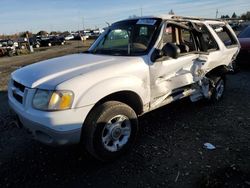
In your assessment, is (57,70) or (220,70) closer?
(57,70)

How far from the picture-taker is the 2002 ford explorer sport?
10.6 ft

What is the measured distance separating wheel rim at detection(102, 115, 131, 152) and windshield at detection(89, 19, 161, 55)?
3.70 feet

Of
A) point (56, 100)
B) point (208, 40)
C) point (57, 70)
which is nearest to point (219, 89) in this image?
point (208, 40)

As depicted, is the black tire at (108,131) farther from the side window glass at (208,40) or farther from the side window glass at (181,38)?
the side window glass at (208,40)

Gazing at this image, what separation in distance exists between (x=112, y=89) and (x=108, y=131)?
59 centimetres

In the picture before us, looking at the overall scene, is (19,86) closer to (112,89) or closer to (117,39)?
(112,89)

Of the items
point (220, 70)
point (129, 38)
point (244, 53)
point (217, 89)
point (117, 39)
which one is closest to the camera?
point (129, 38)

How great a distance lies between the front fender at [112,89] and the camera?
130 inches

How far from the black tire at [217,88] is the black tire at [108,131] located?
102 inches

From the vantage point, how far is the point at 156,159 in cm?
388

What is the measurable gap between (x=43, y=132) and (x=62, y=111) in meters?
0.37

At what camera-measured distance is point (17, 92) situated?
3.76 meters

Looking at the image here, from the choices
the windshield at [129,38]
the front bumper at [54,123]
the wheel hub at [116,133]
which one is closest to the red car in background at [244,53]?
the windshield at [129,38]

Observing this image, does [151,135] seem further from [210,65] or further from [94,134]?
[210,65]
